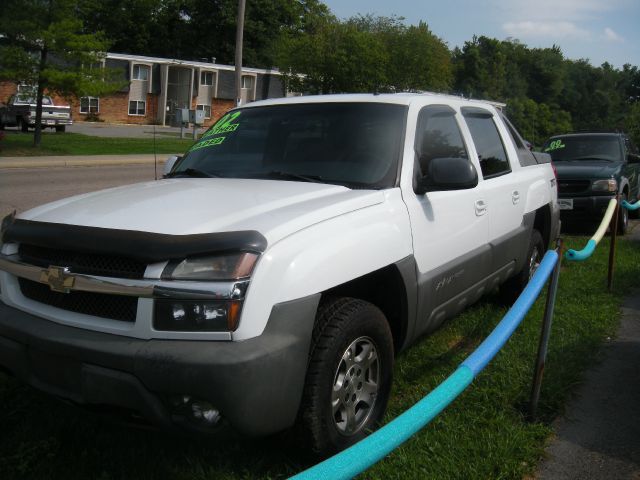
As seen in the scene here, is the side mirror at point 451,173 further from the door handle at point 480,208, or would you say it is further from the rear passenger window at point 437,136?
the door handle at point 480,208

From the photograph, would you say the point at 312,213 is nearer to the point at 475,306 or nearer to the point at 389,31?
the point at 475,306

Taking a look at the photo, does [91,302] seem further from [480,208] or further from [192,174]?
[480,208]

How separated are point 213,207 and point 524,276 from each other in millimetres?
3402

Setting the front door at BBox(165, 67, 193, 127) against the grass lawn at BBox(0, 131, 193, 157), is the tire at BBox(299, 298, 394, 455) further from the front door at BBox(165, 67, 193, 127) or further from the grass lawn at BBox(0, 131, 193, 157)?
the front door at BBox(165, 67, 193, 127)

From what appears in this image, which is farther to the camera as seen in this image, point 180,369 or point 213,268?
point 213,268

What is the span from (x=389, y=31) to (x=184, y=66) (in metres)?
17.9

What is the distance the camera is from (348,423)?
304 centimetres

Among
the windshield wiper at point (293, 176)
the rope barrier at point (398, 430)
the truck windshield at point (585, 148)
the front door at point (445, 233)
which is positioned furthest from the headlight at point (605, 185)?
the rope barrier at point (398, 430)

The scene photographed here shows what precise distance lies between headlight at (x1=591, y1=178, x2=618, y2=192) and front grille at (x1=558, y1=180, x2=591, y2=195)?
10 centimetres

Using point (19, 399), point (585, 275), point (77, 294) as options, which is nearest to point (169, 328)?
point (77, 294)

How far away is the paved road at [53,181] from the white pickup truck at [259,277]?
26.7ft

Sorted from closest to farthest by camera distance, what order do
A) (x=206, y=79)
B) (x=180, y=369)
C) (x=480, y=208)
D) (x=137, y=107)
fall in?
1. (x=180, y=369)
2. (x=480, y=208)
3. (x=137, y=107)
4. (x=206, y=79)

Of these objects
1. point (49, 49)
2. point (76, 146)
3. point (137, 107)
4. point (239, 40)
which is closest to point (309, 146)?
point (49, 49)

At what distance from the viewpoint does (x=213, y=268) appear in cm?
253
